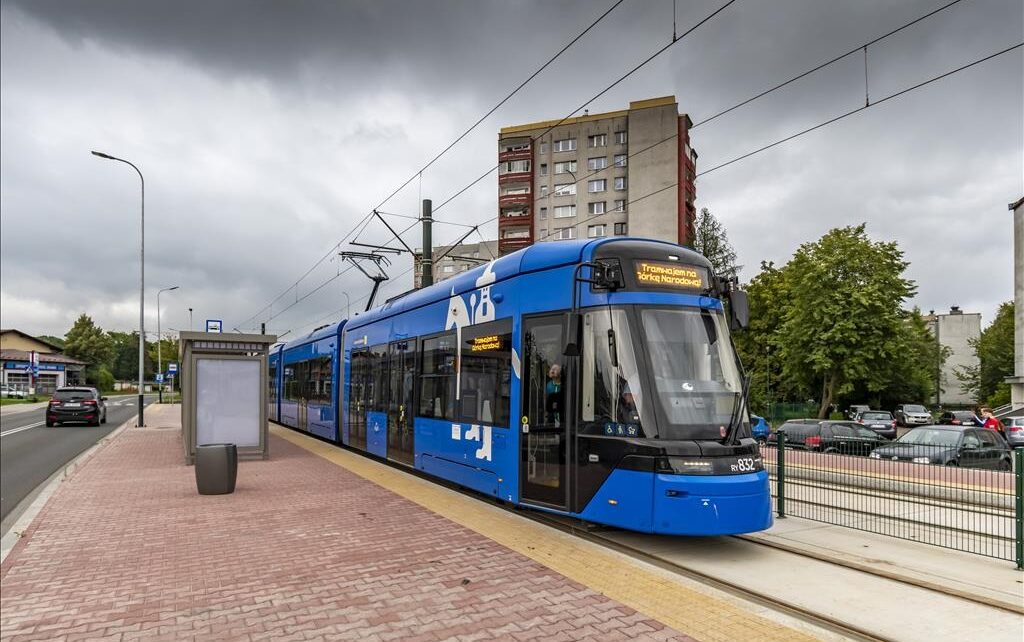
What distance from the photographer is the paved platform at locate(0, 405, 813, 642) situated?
5070 millimetres

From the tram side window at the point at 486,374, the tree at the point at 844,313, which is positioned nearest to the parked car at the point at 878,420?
the tree at the point at 844,313

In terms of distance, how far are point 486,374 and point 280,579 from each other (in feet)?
13.6

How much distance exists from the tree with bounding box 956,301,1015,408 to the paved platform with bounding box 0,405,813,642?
58224 mm

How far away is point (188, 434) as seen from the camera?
14.9 metres

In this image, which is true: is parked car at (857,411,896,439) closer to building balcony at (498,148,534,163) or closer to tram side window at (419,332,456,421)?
tram side window at (419,332,456,421)

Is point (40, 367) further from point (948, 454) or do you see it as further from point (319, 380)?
point (319, 380)

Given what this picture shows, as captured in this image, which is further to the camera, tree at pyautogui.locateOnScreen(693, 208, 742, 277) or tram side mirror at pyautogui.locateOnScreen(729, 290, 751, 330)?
tree at pyautogui.locateOnScreen(693, 208, 742, 277)

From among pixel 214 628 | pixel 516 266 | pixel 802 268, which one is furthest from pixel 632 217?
pixel 214 628

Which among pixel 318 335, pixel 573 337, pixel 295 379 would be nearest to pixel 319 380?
pixel 318 335

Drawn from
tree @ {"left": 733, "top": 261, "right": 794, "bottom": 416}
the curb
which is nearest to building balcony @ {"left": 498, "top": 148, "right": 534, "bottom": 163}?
tree @ {"left": 733, "top": 261, "right": 794, "bottom": 416}

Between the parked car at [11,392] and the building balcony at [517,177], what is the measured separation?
61.7m

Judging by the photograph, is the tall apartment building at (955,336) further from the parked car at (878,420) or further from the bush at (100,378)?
the bush at (100,378)

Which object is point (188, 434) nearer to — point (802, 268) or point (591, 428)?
point (591, 428)

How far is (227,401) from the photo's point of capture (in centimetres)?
1558
